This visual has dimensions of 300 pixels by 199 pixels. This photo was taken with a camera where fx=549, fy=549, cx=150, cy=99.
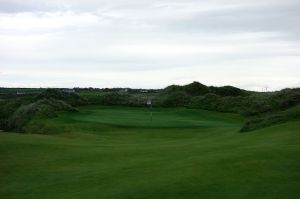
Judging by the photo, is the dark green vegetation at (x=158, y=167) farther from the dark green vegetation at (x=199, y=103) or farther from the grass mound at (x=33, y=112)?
the grass mound at (x=33, y=112)

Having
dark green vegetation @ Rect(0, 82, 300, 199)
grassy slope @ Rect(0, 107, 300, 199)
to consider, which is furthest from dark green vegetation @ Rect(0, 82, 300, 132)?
grassy slope @ Rect(0, 107, 300, 199)

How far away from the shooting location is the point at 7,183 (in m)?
19.5

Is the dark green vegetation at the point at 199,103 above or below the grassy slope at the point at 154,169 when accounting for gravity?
above

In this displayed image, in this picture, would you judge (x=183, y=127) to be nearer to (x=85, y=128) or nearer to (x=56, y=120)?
(x=85, y=128)

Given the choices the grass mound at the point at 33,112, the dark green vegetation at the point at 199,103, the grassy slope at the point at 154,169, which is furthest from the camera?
the grass mound at the point at 33,112

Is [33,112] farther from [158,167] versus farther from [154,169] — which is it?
[154,169]

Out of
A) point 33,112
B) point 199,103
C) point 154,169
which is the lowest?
point 154,169

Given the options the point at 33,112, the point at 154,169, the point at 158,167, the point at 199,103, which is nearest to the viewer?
the point at 154,169

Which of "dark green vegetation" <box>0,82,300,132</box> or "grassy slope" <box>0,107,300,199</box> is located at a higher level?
"dark green vegetation" <box>0,82,300,132</box>

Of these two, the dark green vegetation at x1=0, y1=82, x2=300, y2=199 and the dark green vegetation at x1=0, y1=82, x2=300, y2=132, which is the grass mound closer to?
the dark green vegetation at x1=0, y1=82, x2=300, y2=132

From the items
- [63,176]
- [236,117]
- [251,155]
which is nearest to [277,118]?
[251,155]

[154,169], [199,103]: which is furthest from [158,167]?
[199,103]

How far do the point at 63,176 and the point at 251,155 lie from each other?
7055mm

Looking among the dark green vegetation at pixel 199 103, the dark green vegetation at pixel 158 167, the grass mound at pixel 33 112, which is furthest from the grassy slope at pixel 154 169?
the grass mound at pixel 33 112
